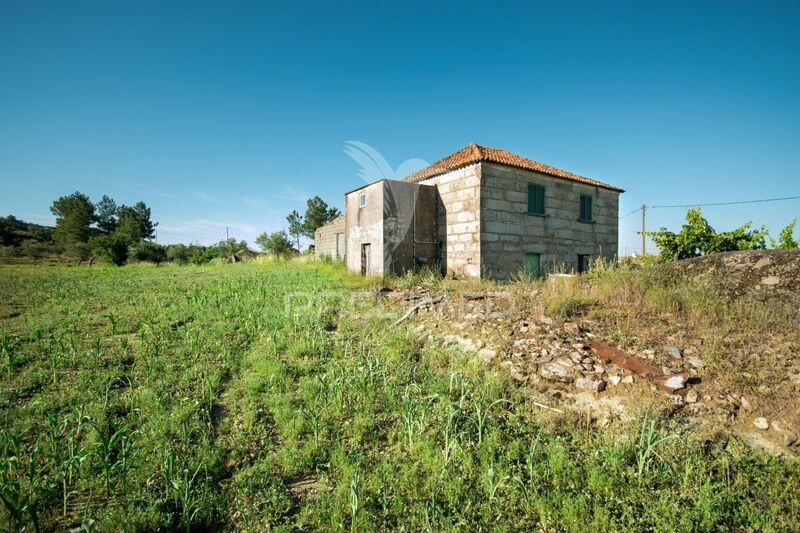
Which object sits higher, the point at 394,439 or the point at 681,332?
the point at 681,332

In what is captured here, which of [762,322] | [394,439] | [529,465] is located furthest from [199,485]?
[762,322]

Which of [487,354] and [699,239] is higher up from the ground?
[699,239]

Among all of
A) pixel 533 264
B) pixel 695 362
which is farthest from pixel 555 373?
pixel 533 264

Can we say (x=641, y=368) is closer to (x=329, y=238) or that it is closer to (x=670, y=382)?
(x=670, y=382)

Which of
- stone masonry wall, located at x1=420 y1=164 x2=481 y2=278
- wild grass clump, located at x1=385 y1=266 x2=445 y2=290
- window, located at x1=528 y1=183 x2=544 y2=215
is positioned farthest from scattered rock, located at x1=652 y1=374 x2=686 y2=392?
window, located at x1=528 y1=183 x2=544 y2=215

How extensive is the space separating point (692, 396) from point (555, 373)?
1395 mm

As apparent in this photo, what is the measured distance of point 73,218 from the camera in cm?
4241

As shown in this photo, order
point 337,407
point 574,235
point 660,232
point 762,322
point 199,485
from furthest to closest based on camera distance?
point 574,235, point 660,232, point 762,322, point 337,407, point 199,485

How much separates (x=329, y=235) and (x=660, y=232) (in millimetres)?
18150

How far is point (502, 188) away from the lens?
12562mm

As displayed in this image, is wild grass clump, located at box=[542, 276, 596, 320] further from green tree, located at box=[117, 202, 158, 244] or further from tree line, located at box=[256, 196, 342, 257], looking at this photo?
green tree, located at box=[117, 202, 158, 244]

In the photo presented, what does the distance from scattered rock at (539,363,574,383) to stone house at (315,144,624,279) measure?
751 cm

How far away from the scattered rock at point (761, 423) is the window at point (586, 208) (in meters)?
13.1

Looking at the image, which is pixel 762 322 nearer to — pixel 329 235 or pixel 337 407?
pixel 337 407
